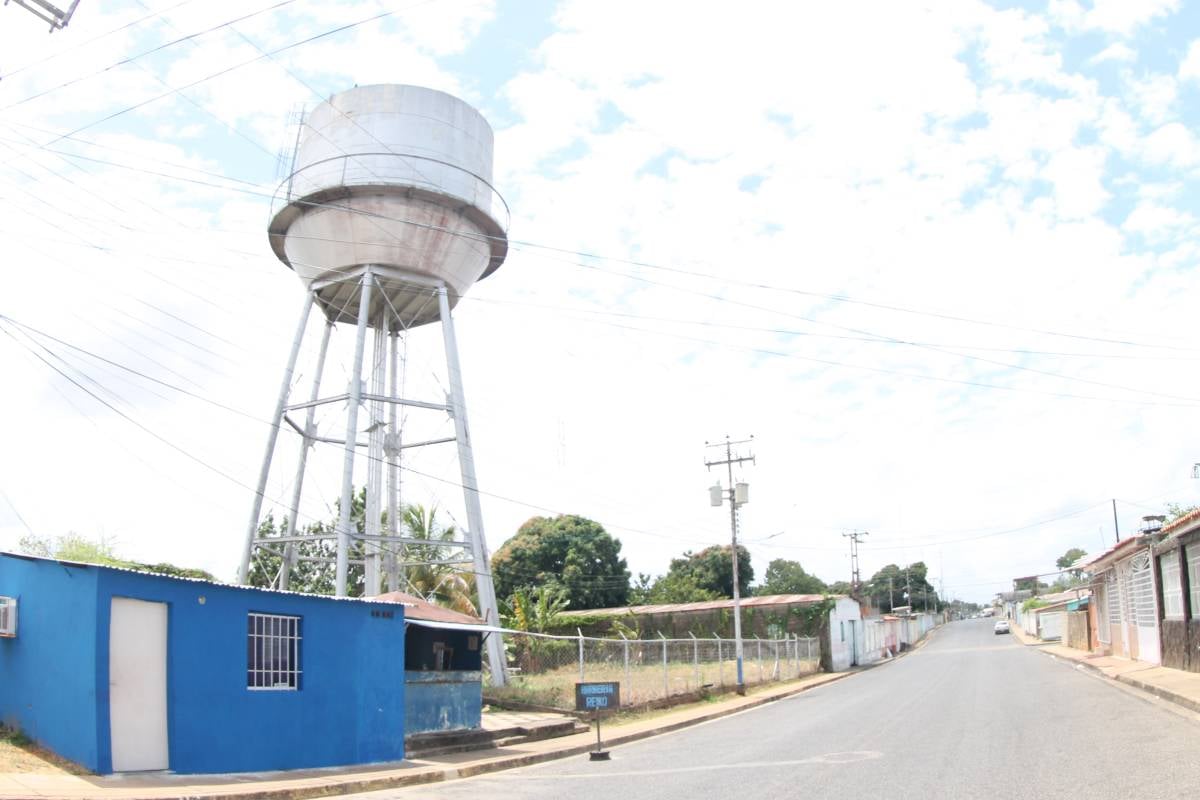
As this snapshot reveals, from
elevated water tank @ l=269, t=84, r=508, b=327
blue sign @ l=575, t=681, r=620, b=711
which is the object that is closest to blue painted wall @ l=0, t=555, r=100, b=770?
blue sign @ l=575, t=681, r=620, b=711

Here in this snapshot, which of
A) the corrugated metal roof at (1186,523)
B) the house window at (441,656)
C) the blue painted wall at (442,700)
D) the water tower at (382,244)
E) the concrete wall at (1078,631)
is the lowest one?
the concrete wall at (1078,631)

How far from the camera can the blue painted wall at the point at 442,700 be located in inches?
612

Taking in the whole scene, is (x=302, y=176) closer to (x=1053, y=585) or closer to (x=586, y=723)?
(x=586, y=723)

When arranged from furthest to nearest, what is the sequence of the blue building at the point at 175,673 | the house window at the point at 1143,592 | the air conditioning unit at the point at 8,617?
the house window at the point at 1143,592 → the air conditioning unit at the point at 8,617 → the blue building at the point at 175,673

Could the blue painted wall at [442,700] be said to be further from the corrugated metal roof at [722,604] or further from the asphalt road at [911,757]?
the corrugated metal roof at [722,604]

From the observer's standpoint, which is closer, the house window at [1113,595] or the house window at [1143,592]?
the house window at [1143,592]

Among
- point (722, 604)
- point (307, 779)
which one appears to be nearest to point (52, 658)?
point (307, 779)

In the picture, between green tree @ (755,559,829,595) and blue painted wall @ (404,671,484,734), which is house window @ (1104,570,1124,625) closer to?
blue painted wall @ (404,671,484,734)

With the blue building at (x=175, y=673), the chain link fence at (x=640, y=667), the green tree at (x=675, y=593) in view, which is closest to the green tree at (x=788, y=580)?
the green tree at (x=675, y=593)

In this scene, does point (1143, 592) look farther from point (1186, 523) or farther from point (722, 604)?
point (722, 604)

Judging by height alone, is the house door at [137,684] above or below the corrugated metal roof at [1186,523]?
below

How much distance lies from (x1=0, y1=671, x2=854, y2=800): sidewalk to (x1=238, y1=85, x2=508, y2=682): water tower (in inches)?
264

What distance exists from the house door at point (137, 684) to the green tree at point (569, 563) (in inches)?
1709

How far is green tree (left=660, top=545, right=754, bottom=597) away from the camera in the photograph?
66.5 meters
